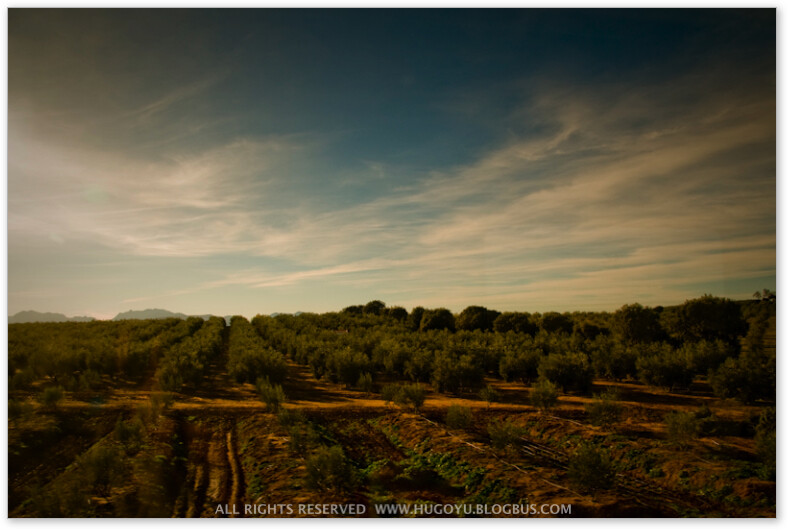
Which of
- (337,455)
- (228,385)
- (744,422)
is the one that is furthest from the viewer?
(228,385)

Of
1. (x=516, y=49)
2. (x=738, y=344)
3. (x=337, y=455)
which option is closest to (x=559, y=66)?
(x=516, y=49)

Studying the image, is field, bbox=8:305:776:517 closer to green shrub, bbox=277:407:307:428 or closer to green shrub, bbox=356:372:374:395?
green shrub, bbox=277:407:307:428

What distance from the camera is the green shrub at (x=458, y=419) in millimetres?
11789

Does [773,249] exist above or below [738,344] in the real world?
above

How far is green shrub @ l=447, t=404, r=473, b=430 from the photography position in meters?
11.8

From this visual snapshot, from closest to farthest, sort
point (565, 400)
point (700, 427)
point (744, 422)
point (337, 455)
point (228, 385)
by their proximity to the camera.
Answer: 1. point (337, 455)
2. point (700, 427)
3. point (744, 422)
4. point (565, 400)
5. point (228, 385)

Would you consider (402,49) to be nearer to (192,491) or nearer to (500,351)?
(192,491)

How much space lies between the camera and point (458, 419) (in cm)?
1178

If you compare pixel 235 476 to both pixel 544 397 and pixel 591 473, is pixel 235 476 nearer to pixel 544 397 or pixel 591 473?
pixel 591 473

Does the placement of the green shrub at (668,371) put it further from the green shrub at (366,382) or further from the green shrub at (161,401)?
the green shrub at (161,401)

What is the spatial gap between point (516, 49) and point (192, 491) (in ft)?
42.4

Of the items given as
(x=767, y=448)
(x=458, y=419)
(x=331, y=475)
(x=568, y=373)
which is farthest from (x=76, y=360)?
(x=767, y=448)

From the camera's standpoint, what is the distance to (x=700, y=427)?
9500 millimetres

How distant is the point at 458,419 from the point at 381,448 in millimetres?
2766
